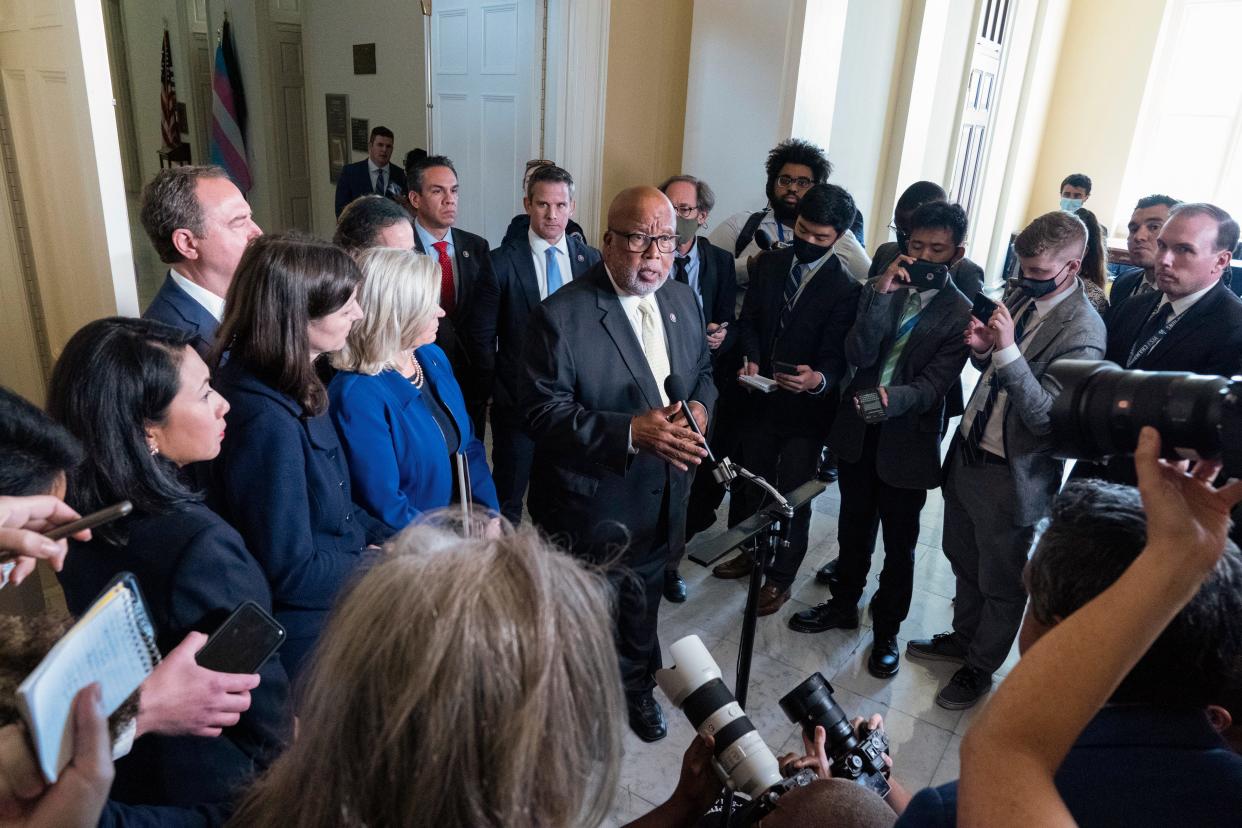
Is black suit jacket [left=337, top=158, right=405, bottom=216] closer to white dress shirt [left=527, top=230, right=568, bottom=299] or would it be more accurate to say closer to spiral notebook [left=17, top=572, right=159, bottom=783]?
white dress shirt [left=527, top=230, right=568, bottom=299]

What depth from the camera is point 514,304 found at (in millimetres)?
3160

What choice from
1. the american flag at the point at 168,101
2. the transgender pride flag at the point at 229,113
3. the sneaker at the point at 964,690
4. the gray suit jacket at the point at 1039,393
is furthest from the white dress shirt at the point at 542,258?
the american flag at the point at 168,101

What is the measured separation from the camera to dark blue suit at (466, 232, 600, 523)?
3.15 m

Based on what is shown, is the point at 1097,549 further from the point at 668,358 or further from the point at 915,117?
the point at 915,117

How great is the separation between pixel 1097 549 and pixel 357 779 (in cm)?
88

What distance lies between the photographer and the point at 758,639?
2.88 m

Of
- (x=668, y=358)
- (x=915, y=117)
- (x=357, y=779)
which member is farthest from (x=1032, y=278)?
(x=915, y=117)

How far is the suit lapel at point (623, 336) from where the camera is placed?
2121 millimetres

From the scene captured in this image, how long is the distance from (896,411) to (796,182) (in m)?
1.47

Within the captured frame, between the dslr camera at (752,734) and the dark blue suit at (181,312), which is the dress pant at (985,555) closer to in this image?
the dslr camera at (752,734)

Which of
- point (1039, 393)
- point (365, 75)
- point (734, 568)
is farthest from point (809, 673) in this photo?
point (365, 75)

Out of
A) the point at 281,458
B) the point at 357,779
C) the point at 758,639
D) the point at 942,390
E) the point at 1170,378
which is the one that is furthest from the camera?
the point at 758,639

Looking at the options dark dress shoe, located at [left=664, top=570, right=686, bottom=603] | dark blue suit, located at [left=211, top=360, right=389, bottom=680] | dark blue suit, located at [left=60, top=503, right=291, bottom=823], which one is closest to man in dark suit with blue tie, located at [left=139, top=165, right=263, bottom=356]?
dark blue suit, located at [left=211, top=360, right=389, bottom=680]

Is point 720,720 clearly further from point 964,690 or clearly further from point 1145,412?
point 964,690
